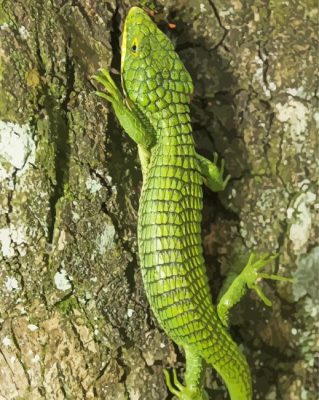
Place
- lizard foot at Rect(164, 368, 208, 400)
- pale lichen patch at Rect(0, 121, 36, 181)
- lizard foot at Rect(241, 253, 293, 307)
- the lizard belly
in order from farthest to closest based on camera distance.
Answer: lizard foot at Rect(241, 253, 293, 307) < lizard foot at Rect(164, 368, 208, 400) < the lizard belly < pale lichen patch at Rect(0, 121, 36, 181)

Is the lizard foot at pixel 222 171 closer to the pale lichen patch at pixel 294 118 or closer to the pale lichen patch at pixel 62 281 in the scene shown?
the pale lichen patch at pixel 294 118

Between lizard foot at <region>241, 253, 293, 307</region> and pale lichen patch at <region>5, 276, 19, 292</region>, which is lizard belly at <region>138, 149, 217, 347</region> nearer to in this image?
lizard foot at <region>241, 253, 293, 307</region>

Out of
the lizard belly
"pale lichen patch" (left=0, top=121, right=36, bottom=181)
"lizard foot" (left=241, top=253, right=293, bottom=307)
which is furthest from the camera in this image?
"lizard foot" (left=241, top=253, right=293, bottom=307)

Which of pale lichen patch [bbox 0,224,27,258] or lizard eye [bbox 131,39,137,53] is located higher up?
lizard eye [bbox 131,39,137,53]

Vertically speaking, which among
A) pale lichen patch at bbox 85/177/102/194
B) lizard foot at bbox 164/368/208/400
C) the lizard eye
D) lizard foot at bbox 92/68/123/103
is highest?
the lizard eye

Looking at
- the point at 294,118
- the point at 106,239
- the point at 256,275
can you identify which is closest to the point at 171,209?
the point at 106,239

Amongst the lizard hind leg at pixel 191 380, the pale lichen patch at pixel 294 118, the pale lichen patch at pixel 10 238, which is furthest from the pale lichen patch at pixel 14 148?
the pale lichen patch at pixel 294 118

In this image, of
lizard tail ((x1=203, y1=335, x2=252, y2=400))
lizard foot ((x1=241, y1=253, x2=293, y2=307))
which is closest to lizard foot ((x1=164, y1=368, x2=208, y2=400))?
lizard tail ((x1=203, y1=335, x2=252, y2=400))

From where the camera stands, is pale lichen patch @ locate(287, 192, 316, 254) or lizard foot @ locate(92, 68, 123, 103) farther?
pale lichen patch @ locate(287, 192, 316, 254)
